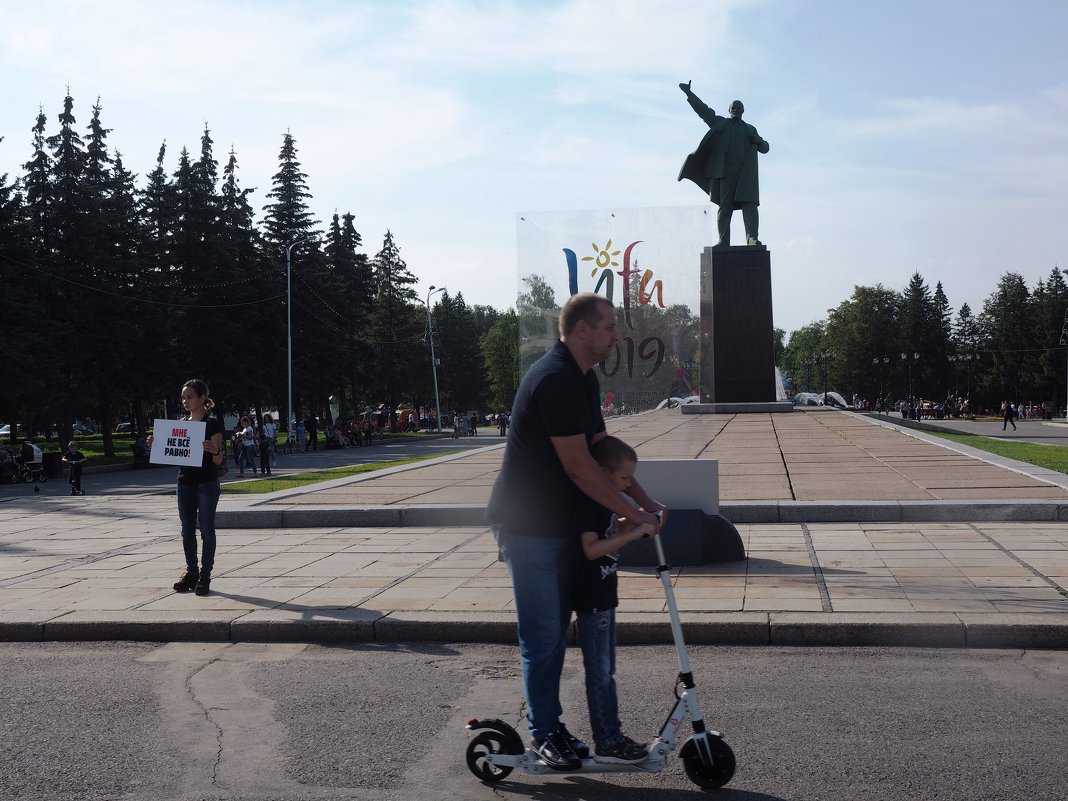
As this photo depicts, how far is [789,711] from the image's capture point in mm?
5309

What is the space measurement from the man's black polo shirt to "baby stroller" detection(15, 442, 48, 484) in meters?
30.7

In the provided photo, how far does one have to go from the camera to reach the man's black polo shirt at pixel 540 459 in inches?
159

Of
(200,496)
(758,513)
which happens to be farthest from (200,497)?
(758,513)

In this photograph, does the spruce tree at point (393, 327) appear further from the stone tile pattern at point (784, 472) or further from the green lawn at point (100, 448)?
the stone tile pattern at point (784, 472)

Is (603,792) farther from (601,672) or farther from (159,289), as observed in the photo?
(159,289)

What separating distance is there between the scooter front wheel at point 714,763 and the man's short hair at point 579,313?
5.46ft

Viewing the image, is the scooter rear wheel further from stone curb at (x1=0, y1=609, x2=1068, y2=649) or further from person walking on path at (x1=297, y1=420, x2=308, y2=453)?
person walking on path at (x1=297, y1=420, x2=308, y2=453)

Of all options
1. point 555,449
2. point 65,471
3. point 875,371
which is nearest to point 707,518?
point 555,449

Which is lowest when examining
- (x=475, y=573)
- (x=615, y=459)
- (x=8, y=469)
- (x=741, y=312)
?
(x=8, y=469)

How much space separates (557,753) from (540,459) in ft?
3.76

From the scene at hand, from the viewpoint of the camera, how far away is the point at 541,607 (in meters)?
4.16

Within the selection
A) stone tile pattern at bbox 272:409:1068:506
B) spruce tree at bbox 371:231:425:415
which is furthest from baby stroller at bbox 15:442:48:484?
spruce tree at bbox 371:231:425:415

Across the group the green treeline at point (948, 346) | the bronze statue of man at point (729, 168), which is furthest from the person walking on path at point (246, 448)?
the green treeline at point (948, 346)

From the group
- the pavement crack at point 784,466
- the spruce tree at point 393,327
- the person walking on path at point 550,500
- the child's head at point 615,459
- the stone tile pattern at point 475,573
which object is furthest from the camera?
the spruce tree at point 393,327
